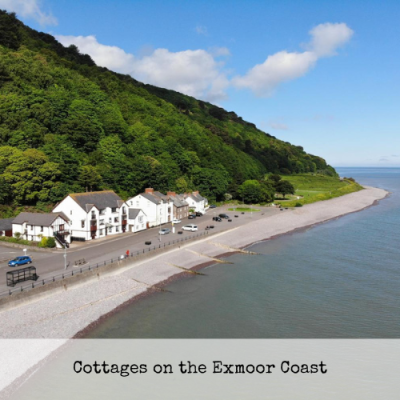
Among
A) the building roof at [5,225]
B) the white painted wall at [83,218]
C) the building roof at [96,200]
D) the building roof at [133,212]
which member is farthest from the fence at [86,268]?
the building roof at [5,225]

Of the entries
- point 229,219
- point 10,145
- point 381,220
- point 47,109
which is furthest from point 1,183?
point 381,220

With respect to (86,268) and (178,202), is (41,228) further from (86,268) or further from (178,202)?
(178,202)

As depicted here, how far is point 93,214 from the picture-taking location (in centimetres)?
4966

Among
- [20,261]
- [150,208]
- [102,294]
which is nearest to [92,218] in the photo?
[150,208]

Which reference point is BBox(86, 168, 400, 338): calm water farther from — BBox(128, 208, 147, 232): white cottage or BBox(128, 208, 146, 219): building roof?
BBox(128, 208, 146, 219): building roof

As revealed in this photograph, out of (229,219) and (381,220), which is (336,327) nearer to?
(229,219)

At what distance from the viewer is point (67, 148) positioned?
63906mm

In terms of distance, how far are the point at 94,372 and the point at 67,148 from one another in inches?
1974

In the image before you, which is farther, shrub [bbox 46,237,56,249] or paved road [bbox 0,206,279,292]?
shrub [bbox 46,237,56,249]

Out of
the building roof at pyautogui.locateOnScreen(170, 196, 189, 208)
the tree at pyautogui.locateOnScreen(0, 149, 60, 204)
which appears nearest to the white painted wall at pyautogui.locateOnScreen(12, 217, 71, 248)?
the tree at pyautogui.locateOnScreen(0, 149, 60, 204)

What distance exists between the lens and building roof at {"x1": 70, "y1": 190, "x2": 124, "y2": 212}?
4908 centimetres

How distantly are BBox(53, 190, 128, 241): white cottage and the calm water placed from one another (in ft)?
59.7

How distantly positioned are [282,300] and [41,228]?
31516 millimetres

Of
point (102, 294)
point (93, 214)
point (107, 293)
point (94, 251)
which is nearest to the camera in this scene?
point (102, 294)
